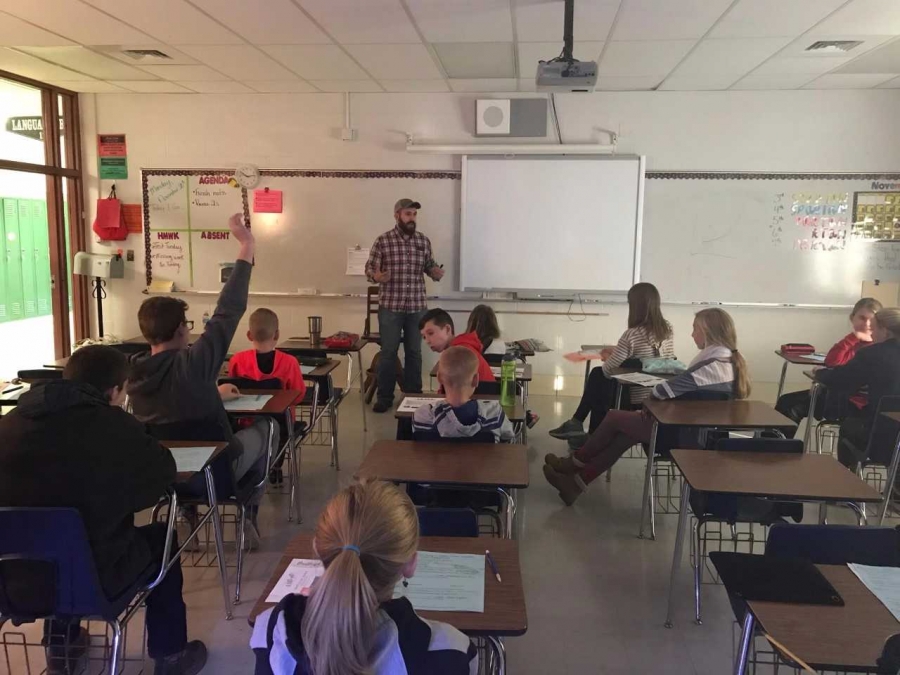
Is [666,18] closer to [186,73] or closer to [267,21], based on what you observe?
[267,21]

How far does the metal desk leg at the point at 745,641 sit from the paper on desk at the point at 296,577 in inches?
39.6

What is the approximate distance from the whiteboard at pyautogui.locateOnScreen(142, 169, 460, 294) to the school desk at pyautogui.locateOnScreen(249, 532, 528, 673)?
475 cm

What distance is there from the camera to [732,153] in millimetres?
5930

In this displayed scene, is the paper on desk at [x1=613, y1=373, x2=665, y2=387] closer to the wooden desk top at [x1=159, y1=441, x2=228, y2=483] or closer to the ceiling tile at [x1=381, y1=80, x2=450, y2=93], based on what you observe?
the wooden desk top at [x1=159, y1=441, x2=228, y2=483]

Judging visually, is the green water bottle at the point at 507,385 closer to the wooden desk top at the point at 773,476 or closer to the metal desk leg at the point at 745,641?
the wooden desk top at the point at 773,476

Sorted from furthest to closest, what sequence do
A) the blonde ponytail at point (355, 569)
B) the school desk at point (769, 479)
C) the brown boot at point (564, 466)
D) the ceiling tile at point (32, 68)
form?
the ceiling tile at point (32, 68) < the brown boot at point (564, 466) < the school desk at point (769, 479) < the blonde ponytail at point (355, 569)

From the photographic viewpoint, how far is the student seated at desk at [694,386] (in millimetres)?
3490

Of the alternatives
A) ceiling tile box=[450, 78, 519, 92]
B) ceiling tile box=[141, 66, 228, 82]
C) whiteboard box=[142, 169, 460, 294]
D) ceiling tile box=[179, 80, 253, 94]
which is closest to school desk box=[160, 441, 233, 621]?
ceiling tile box=[141, 66, 228, 82]

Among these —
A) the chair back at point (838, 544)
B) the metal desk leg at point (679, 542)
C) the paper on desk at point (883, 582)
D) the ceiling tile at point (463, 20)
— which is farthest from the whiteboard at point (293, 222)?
the paper on desk at point (883, 582)

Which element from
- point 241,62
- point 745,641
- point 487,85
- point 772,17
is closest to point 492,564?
point 745,641

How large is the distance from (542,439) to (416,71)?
3.09m

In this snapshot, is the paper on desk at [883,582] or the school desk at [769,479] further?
the school desk at [769,479]

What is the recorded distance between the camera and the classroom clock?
6340 mm

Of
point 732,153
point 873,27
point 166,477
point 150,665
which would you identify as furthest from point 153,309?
point 732,153
